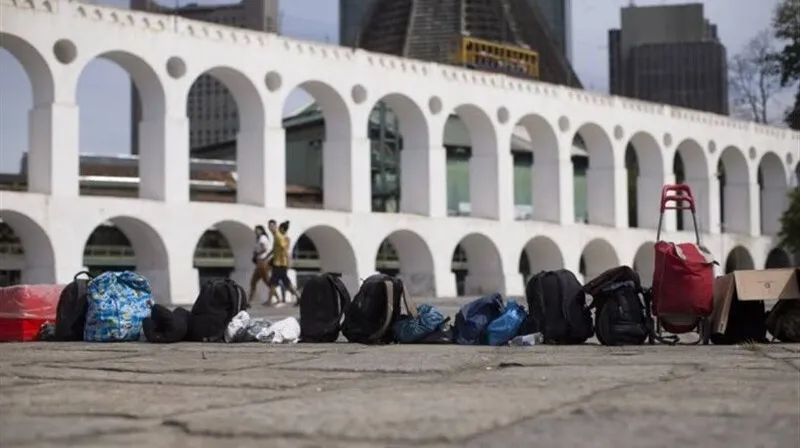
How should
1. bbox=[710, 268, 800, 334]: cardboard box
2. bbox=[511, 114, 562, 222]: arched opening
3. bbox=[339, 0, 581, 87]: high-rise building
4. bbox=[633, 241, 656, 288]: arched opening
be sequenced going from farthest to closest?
bbox=[339, 0, 581, 87]: high-rise building, bbox=[633, 241, 656, 288]: arched opening, bbox=[511, 114, 562, 222]: arched opening, bbox=[710, 268, 800, 334]: cardboard box

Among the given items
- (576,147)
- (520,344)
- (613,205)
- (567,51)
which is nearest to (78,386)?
(520,344)

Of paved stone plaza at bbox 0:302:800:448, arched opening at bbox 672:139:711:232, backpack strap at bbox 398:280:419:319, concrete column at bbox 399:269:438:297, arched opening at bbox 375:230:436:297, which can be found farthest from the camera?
arched opening at bbox 672:139:711:232

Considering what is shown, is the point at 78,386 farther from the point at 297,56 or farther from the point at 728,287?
the point at 297,56

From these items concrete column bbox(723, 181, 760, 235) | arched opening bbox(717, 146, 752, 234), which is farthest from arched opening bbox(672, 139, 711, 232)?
concrete column bbox(723, 181, 760, 235)

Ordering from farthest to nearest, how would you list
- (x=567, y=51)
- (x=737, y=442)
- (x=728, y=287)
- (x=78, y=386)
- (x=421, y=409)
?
(x=567, y=51)
(x=728, y=287)
(x=78, y=386)
(x=421, y=409)
(x=737, y=442)

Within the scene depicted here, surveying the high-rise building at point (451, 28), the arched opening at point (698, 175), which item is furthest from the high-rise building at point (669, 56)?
the arched opening at point (698, 175)

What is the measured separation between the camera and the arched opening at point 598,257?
42.6 m

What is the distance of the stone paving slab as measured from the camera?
4.56 m

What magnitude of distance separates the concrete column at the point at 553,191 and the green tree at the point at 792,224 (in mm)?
10386

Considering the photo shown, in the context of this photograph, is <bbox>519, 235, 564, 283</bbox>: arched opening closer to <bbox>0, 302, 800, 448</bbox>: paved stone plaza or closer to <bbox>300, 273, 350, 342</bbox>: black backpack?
<bbox>300, 273, 350, 342</bbox>: black backpack

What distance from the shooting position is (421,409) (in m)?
5.28

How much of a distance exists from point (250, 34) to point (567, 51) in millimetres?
74961

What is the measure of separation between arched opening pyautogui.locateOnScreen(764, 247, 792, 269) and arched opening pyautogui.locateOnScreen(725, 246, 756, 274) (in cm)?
122

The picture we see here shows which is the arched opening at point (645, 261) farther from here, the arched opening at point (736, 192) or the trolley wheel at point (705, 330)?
the trolley wheel at point (705, 330)
